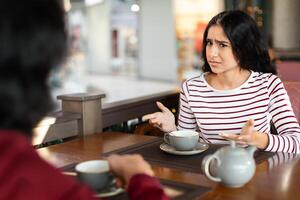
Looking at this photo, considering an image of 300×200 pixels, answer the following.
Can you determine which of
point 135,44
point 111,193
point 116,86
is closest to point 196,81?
point 111,193

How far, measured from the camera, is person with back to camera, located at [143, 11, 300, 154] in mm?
1908

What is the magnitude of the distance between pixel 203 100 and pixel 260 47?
0.34 m

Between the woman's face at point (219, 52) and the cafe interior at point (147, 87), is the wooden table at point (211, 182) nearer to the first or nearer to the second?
the cafe interior at point (147, 87)

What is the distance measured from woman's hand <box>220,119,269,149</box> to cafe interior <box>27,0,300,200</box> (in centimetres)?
5

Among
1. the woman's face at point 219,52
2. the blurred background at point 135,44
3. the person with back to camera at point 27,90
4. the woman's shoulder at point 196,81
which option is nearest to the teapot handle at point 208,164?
the person with back to camera at point 27,90

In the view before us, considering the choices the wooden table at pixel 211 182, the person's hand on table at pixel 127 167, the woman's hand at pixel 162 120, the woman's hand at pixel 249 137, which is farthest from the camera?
the woman's hand at pixel 162 120

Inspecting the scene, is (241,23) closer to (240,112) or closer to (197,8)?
(240,112)

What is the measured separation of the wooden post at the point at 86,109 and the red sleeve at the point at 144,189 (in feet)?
3.49

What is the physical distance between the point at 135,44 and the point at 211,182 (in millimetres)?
11700

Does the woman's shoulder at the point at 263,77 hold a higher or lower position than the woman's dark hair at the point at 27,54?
lower

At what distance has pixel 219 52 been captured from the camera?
6.25 ft

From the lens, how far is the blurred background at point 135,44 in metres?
11.2

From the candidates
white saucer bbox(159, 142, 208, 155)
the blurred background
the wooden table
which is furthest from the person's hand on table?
the blurred background

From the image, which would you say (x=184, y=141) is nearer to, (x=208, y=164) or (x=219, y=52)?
(x=208, y=164)
